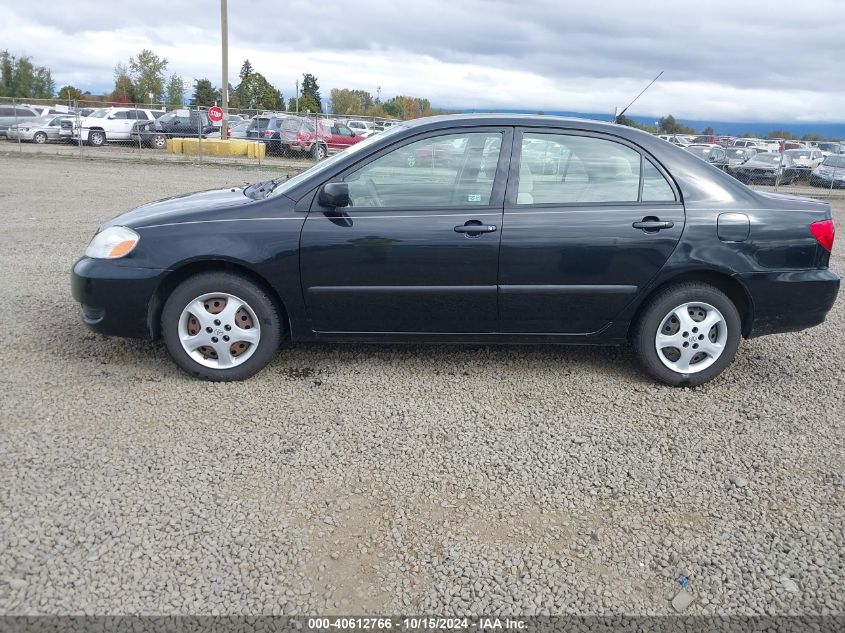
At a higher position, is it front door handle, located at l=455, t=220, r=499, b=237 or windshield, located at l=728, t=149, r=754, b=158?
windshield, located at l=728, t=149, r=754, b=158

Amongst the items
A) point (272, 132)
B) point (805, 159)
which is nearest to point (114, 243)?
point (272, 132)

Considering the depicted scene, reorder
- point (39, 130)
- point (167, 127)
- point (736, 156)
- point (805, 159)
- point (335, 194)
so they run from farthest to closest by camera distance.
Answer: point (167, 127)
point (39, 130)
point (805, 159)
point (736, 156)
point (335, 194)

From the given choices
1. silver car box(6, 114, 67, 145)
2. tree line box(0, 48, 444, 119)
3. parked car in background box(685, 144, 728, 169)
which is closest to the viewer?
parked car in background box(685, 144, 728, 169)

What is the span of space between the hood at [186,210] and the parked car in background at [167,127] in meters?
23.8

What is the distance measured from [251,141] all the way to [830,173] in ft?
61.4

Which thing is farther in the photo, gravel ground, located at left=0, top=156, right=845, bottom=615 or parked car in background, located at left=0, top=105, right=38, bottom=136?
parked car in background, located at left=0, top=105, right=38, bottom=136

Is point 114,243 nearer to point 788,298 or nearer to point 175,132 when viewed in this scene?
point 788,298

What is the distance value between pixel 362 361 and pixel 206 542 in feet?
6.98

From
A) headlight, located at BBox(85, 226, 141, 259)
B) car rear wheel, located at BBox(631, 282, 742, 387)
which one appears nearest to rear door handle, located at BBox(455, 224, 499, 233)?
car rear wheel, located at BBox(631, 282, 742, 387)

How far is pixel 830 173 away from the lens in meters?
21.5

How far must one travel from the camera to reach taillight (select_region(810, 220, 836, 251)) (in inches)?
176

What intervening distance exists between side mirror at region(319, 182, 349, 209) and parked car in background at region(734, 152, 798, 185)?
19.8m

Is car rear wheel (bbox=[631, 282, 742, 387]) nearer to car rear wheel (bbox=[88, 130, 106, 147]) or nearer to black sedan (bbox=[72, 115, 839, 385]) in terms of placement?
black sedan (bbox=[72, 115, 839, 385])

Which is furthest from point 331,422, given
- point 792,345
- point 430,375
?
point 792,345
